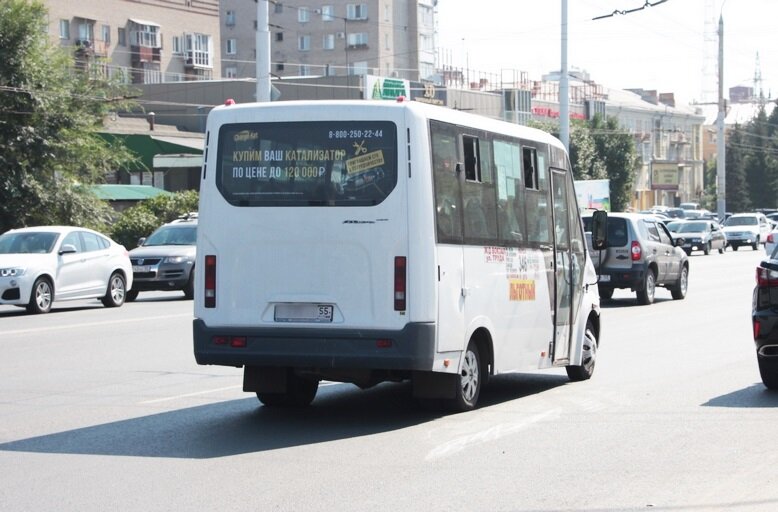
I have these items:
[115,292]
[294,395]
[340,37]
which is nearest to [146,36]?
[340,37]

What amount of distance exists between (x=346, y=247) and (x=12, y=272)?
1413 cm

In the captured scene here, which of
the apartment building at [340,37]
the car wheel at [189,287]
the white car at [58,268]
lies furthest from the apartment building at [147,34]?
the white car at [58,268]

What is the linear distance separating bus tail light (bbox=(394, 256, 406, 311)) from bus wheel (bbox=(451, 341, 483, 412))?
1107 mm

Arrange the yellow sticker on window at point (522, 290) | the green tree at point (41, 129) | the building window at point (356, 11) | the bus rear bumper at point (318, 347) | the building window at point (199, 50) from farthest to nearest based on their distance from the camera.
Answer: the building window at point (356, 11)
the building window at point (199, 50)
the green tree at point (41, 129)
the yellow sticker on window at point (522, 290)
the bus rear bumper at point (318, 347)

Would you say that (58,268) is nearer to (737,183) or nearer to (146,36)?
(146,36)

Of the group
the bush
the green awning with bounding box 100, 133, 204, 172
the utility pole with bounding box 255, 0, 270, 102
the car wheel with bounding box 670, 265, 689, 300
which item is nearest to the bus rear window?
the car wheel with bounding box 670, 265, 689, 300

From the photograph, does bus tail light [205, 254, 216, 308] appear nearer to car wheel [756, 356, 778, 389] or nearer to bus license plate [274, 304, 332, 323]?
bus license plate [274, 304, 332, 323]

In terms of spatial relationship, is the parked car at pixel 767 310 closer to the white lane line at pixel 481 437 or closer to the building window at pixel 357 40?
the white lane line at pixel 481 437

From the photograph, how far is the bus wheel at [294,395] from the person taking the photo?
11438 millimetres

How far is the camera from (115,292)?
2556cm

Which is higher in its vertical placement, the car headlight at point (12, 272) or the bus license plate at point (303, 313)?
the bus license plate at point (303, 313)

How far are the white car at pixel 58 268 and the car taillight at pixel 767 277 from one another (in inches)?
579

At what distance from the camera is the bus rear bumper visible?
32.7 ft

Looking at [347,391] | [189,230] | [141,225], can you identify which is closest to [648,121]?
[141,225]
